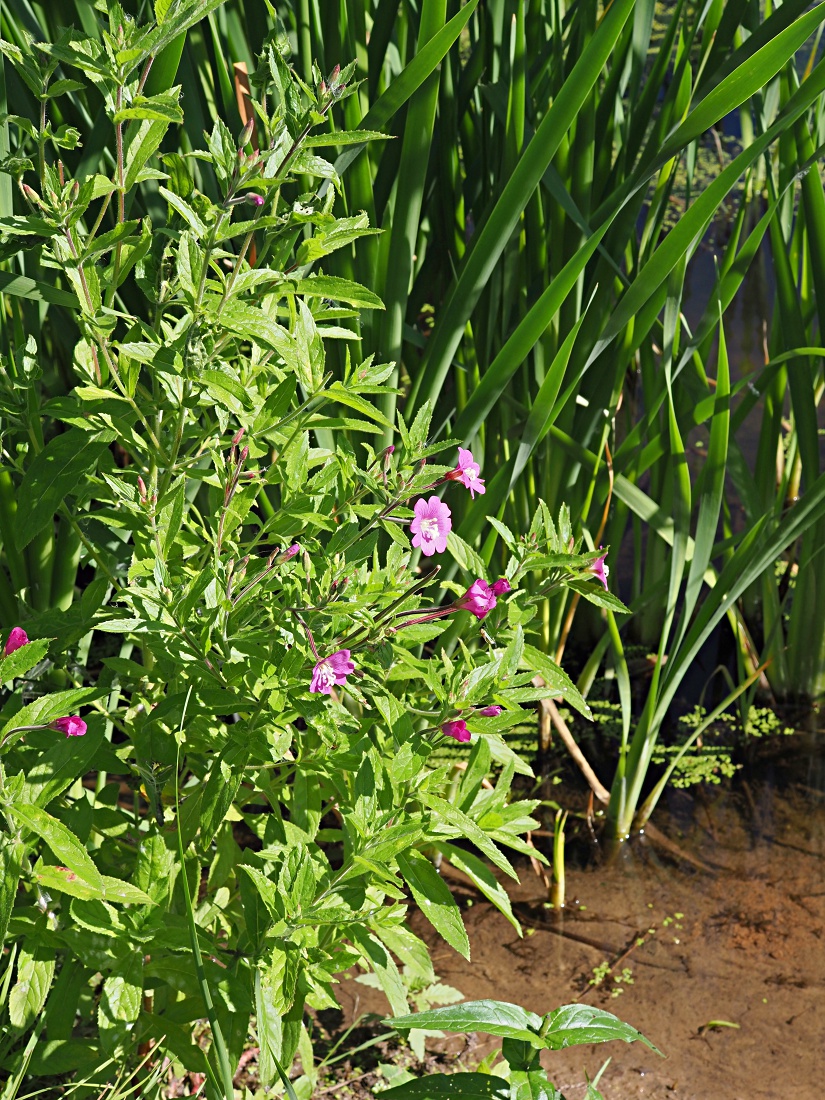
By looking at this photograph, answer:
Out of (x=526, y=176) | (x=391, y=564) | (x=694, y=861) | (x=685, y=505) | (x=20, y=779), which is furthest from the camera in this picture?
(x=694, y=861)

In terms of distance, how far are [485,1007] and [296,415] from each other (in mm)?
530

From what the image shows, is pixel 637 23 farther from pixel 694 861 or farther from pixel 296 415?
pixel 694 861

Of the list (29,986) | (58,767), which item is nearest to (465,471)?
(58,767)

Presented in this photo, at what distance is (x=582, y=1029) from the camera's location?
790 mm

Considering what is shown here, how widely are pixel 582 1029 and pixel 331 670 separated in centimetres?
36

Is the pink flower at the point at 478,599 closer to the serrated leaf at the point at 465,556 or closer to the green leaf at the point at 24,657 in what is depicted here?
the serrated leaf at the point at 465,556

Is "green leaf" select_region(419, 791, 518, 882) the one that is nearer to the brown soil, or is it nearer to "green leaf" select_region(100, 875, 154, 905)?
"green leaf" select_region(100, 875, 154, 905)

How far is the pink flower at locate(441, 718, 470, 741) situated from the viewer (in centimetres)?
82

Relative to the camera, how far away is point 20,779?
75 centimetres

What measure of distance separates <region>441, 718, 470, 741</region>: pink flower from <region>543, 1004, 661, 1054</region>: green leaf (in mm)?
236

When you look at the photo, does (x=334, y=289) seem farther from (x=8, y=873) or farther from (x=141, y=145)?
(x=8, y=873)

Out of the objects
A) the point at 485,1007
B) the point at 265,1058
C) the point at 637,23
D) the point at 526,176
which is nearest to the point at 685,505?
the point at 526,176

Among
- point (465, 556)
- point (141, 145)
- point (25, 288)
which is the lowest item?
point (465, 556)

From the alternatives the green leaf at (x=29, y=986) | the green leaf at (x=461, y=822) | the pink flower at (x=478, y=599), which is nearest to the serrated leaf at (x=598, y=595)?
the pink flower at (x=478, y=599)
